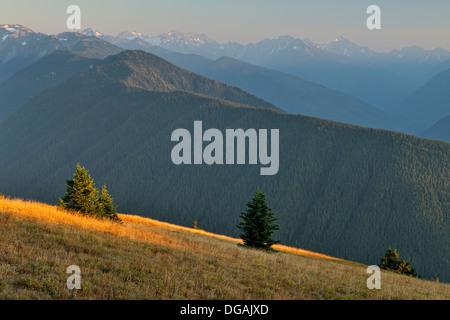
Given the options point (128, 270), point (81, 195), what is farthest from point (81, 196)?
point (128, 270)

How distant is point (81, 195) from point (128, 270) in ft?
65.5

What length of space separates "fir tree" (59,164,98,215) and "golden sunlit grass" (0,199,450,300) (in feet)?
29.2

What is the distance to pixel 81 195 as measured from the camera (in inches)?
1268

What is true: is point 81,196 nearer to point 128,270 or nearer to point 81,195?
point 81,195

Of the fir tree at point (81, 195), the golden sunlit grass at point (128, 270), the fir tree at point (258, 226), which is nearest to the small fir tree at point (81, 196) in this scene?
the fir tree at point (81, 195)

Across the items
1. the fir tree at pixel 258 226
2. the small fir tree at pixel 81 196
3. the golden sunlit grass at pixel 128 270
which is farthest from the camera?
the fir tree at pixel 258 226

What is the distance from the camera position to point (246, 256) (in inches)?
920

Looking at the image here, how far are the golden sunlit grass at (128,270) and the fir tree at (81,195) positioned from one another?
889cm

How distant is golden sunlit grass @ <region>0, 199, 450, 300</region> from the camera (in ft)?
40.6

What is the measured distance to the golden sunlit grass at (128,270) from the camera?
40.6 ft

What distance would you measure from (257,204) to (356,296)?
689 inches

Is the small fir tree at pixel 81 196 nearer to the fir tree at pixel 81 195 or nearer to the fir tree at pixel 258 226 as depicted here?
the fir tree at pixel 81 195
